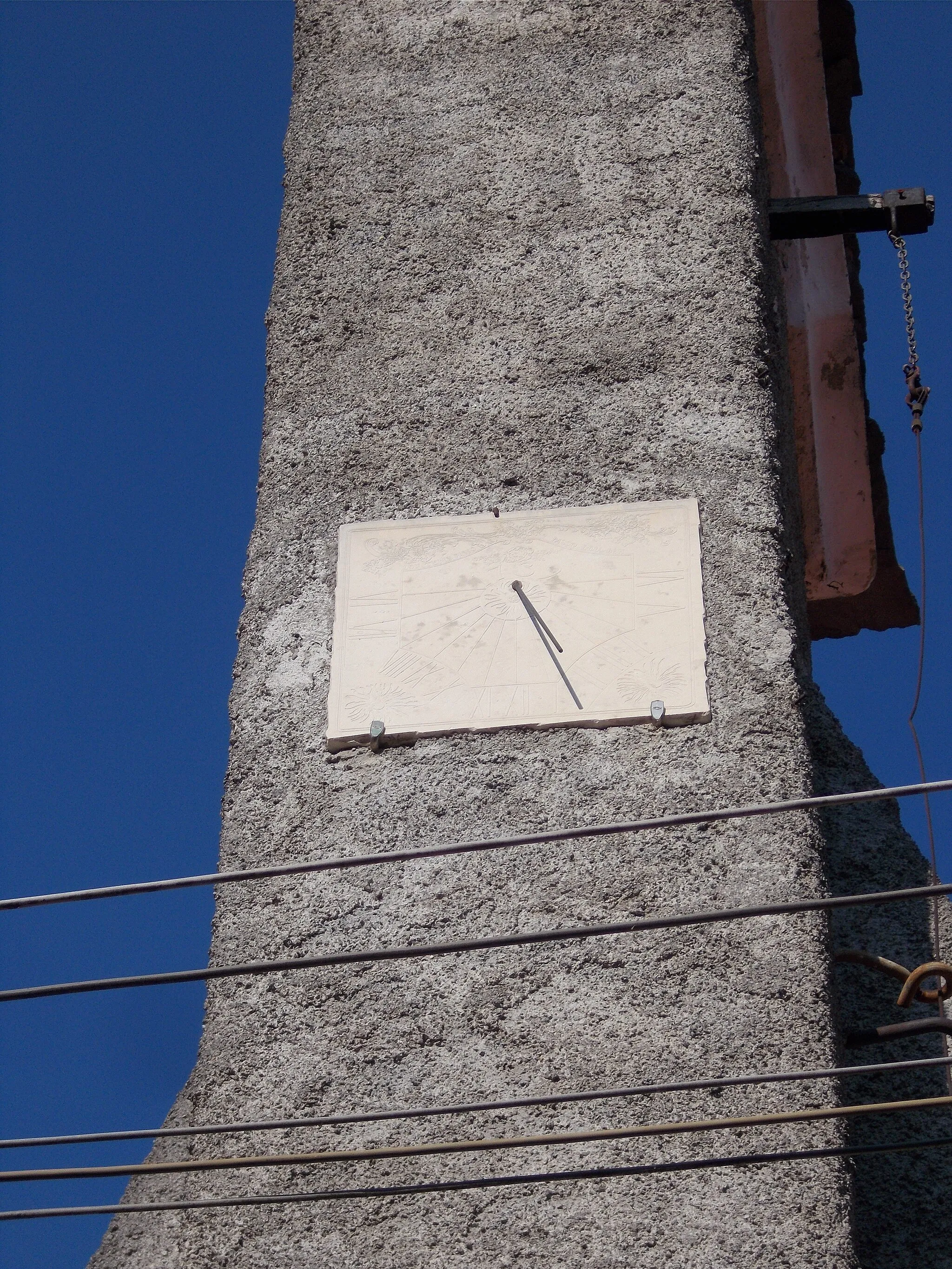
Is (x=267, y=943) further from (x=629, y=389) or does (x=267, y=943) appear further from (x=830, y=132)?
(x=830, y=132)

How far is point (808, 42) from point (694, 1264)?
4.22 meters

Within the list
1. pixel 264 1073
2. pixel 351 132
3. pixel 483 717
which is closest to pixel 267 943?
pixel 264 1073

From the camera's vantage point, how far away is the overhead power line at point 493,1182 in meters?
2.85

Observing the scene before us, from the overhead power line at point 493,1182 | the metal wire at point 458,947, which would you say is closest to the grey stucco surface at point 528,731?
the overhead power line at point 493,1182

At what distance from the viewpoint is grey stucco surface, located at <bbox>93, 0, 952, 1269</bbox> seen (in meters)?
3.25

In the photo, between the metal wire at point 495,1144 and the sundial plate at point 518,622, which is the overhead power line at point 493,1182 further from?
the sundial plate at point 518,622

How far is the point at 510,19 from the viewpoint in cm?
490

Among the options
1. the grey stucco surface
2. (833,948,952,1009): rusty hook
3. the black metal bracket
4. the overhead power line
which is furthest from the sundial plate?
the black metal bracket

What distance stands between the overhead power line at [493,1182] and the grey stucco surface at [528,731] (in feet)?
0.12

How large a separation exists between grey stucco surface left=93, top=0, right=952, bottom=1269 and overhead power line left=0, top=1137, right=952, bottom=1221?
1.4 inches

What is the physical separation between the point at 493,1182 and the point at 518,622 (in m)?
1.30

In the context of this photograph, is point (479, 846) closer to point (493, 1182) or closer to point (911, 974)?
point (493, 1182)

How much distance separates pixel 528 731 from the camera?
3.74 meters

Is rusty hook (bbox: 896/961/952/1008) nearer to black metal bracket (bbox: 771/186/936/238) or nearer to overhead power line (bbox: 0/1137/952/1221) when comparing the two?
overhead power line (bbox: 0/1137/952/1221)
